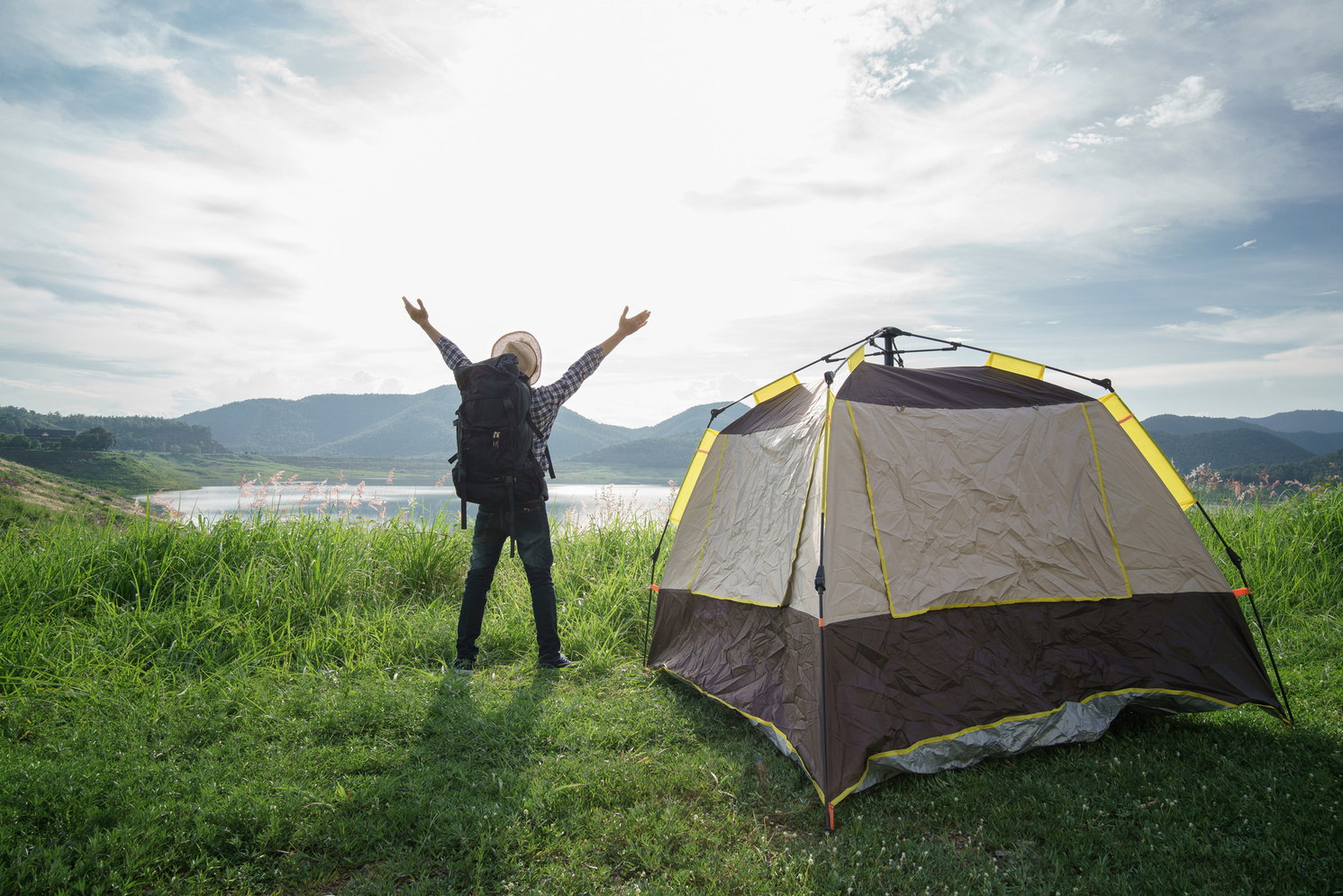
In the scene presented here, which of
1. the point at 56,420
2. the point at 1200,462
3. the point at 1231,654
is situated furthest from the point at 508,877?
the point at 56,420

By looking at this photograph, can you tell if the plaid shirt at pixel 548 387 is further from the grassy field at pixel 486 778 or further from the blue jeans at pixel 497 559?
the grassy field at pixel 486 778

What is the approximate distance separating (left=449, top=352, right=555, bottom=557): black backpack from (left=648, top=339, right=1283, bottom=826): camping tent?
167 cm

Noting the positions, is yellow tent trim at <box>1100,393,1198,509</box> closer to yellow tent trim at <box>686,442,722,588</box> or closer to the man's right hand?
yellow tent trim at <box>686,442,722,588</box>

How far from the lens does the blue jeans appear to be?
4.60 m

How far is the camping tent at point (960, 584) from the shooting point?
326cm

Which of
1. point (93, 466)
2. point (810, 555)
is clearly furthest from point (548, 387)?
point (93, 466)

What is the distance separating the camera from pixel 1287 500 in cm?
712

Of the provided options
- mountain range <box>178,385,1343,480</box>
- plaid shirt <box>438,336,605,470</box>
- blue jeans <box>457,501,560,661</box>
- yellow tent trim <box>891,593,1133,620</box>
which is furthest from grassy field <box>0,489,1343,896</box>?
mountain range <box>178,385,1343,480</box>

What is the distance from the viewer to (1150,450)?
3.97m

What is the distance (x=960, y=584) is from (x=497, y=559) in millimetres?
3194

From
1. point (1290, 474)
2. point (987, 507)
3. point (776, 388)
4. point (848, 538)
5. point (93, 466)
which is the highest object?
point (776, 388)

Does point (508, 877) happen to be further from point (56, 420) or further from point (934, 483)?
point (56, 420)

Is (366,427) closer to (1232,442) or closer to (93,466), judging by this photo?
(93,466)

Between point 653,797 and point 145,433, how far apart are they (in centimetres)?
6086
